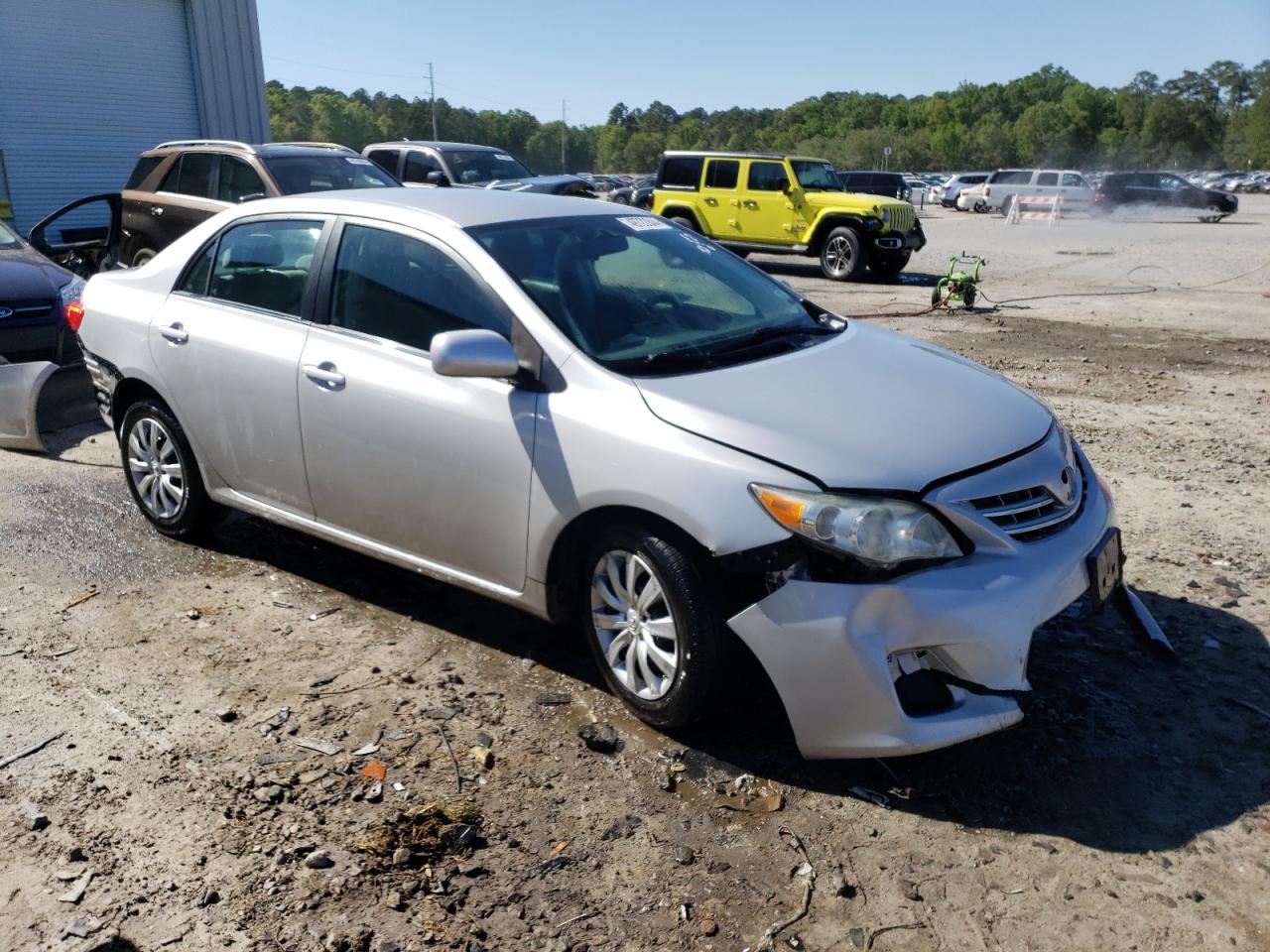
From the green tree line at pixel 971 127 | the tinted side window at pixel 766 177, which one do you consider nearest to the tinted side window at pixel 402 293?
the tinted side window at pixel 766 177

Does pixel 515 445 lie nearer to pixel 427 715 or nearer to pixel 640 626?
pixel 640 626

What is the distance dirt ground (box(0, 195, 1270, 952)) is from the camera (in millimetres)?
2699

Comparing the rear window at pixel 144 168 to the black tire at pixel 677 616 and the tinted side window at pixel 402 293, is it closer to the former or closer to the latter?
the tinted side window at pixel 402 293

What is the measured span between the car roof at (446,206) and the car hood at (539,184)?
33.8 feet

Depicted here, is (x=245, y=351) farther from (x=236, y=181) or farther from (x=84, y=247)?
(x=84, y=247)

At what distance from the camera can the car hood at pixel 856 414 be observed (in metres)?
3.11

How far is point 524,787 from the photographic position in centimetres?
326

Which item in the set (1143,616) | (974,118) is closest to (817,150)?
(974,118)

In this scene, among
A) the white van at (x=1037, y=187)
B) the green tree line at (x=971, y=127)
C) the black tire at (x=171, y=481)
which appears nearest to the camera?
the black tire at (x=171, y=481)

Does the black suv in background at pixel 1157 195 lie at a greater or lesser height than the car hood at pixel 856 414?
lesser

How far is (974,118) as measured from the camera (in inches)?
6255

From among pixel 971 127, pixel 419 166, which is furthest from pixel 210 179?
pixel 971 127

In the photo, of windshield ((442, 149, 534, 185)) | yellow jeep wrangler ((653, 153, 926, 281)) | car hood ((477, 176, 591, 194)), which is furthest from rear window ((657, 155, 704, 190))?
windshield ((442, 149, 534, 185))

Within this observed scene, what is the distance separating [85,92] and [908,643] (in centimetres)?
1862
